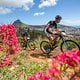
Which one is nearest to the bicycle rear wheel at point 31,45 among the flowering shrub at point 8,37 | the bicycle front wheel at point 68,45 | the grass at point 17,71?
the bicycle front wheel at point 68,45

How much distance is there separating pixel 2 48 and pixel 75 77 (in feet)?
25.9

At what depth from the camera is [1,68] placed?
844 cm

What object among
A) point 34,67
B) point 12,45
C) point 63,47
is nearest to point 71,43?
point 63,47

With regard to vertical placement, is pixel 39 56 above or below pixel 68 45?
below

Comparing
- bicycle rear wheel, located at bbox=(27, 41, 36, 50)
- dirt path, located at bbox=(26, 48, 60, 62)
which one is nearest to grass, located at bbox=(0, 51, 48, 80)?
dirt path, located at bbox=(26, 48, 60, 62)

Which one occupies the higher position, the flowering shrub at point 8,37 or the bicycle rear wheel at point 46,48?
the flowering shrub at point 8,37

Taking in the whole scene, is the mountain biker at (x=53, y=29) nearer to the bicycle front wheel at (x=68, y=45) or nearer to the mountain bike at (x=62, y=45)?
the mountain bike at (x=62, y=45)

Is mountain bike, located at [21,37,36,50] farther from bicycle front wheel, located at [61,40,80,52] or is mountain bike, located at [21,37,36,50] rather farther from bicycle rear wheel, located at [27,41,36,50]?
bicycle front wheel, located at [61,40,80,52]

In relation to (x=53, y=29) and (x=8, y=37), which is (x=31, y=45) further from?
(x=8, y=37)

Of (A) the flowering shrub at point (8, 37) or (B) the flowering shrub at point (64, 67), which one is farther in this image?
(A) the flowering shrub at point (8, 37)

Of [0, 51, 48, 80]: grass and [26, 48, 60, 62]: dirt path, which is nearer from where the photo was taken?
[0, 51, 48, 80]: grass

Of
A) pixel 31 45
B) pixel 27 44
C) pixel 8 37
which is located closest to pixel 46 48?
pixel 31 45

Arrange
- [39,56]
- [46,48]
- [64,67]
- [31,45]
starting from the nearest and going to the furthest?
[64,67] < [39,56] < [46,48] < [31,45]

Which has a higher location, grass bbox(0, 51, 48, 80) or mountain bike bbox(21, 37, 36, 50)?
grass bbox(0, 51, 48, 80)
